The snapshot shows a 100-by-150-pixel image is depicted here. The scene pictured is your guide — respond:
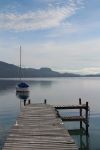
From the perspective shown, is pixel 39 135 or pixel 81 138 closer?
pixel 39 135

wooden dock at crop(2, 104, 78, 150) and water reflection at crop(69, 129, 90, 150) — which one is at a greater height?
wooden dock at crop(2, 104, 78, 150)

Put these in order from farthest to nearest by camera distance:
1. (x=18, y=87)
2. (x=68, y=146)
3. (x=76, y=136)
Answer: (x=18, y=87) → (x=76, y=136) → (x=68, y=146)

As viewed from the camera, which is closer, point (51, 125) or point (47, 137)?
point (47, 137)

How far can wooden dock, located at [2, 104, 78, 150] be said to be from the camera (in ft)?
56.3

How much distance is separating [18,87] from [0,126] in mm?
39770

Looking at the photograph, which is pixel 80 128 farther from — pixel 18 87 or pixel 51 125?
pixel 18 87

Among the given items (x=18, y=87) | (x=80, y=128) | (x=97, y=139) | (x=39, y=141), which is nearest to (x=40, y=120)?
(x=39, y=141)

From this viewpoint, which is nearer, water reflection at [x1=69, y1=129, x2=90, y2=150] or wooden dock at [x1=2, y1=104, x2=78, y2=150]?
wooden dock at [x1=2, y1=104, x2=78, y2=150]

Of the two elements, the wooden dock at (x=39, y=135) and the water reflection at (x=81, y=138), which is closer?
the wooden dock at (x=39, y=135)

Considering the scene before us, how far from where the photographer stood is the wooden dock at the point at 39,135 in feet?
56.3

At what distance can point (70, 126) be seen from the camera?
39000 millimetres

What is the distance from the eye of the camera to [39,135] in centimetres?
1981

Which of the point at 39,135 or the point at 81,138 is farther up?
the point at 39,135

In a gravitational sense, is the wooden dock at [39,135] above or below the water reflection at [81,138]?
above
